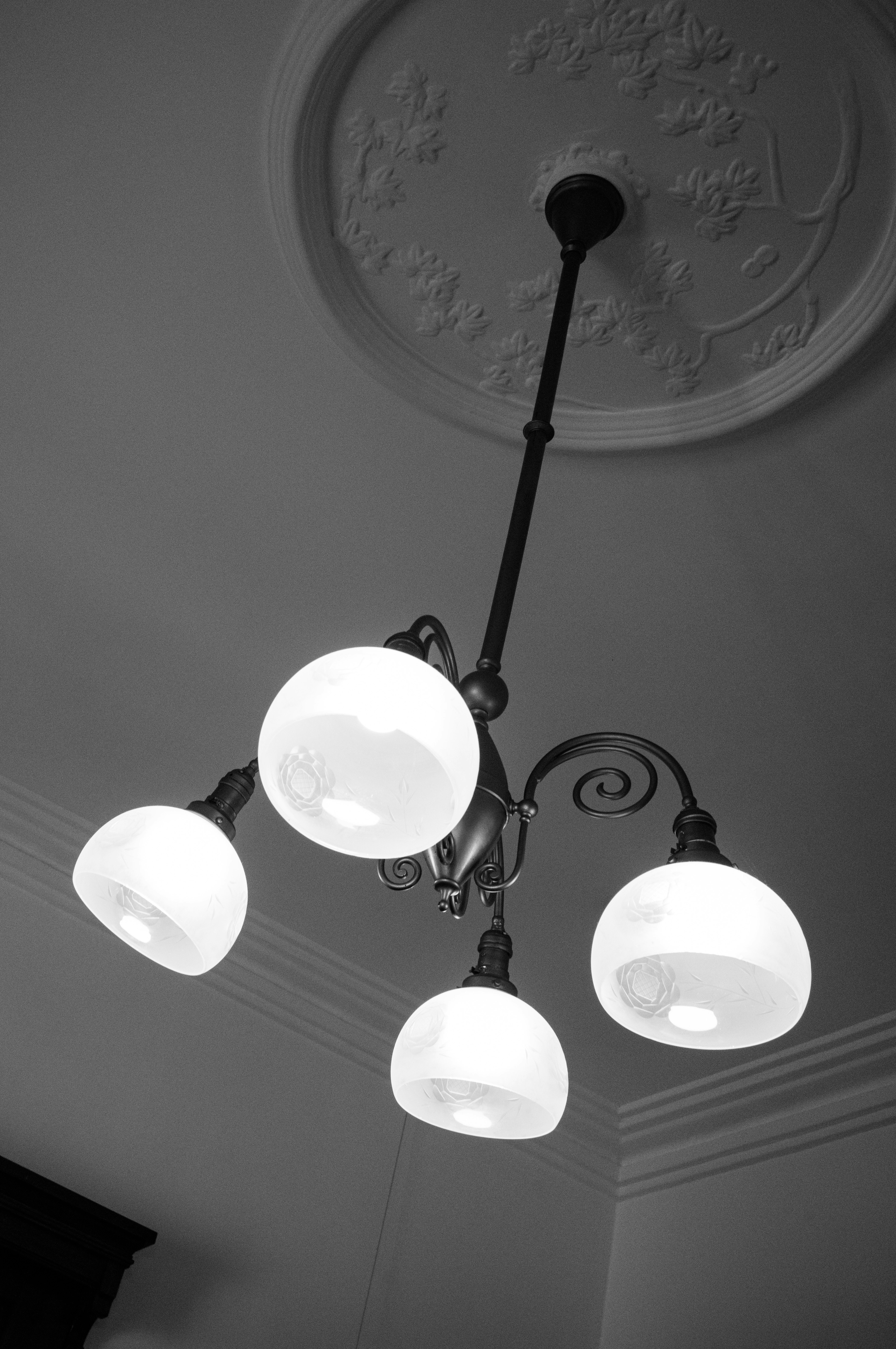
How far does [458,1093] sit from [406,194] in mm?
1382

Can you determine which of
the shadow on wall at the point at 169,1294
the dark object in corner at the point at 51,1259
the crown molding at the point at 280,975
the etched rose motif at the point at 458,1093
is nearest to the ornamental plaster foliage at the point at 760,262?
the etched rose motif at the point at 458,1093

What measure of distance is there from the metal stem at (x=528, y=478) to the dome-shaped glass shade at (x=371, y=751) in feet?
1.02

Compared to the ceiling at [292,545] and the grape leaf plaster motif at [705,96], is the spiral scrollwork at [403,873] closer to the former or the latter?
the ceiling at [292,545]

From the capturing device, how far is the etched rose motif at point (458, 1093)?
1.50 m

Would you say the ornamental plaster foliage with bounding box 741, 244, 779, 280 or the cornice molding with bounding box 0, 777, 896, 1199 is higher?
the ornamental plaster foliage with bounding box 741, 244, 779, 280

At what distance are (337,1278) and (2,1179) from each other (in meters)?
1.02

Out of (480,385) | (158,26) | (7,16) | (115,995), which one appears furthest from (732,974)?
(115,995)

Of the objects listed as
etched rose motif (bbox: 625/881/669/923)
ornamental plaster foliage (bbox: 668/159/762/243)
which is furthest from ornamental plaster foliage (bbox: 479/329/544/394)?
etched rose motif (bbox: 625/881/669/923)

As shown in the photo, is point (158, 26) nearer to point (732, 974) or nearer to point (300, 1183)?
point (732, 974)

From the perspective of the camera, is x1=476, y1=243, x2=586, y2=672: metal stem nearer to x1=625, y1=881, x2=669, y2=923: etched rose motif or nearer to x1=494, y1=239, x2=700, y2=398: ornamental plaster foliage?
x1=494, y1=239, x2=700, y2=398: ornamental plaster foliage

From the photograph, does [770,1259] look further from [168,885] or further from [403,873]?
[168,885]

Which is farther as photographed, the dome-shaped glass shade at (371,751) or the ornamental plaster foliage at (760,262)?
the ornamental plaster foliage at (760,262)

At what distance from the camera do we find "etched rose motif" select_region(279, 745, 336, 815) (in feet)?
3.76

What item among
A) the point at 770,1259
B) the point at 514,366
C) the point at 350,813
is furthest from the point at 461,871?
the point at 770,1259
